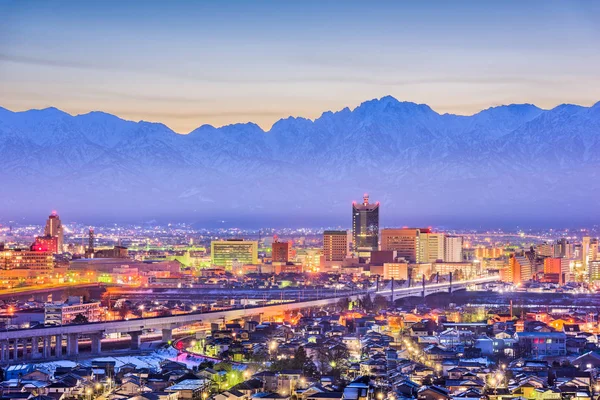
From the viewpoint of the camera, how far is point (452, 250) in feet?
341

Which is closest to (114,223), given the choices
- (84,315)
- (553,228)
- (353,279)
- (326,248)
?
(553,228)

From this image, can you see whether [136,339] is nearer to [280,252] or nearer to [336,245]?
[280,252]

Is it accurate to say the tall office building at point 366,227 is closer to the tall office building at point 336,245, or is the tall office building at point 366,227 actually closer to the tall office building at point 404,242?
the tall office building at point 404,242

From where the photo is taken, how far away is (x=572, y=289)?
7494cm

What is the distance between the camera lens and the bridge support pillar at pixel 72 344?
3988cm

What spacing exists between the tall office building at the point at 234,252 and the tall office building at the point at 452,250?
47.7 feet

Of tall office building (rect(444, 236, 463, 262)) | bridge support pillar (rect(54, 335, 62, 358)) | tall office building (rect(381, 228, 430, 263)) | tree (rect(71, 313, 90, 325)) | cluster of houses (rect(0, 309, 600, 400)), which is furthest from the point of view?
tall office building (rect(444, 236, 463, 262))

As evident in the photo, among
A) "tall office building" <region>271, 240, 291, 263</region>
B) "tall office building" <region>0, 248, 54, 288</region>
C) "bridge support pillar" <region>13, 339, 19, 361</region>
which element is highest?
"tall office building" <region>271, 240, 291, 263</region>

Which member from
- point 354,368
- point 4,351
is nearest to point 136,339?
point 4,351

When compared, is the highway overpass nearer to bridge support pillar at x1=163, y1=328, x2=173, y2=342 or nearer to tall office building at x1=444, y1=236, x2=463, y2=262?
bridge support pillar at x1=163, y1=328, x2=173, y2=342

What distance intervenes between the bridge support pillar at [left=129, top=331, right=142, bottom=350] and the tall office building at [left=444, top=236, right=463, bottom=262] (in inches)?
2375

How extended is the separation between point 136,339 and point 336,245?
191 ft

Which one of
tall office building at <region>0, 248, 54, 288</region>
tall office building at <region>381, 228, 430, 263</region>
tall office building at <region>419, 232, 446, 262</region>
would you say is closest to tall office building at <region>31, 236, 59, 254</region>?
tall office building at <region>0, 248, 54, 288</region>

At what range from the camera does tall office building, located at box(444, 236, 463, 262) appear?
103 meters
